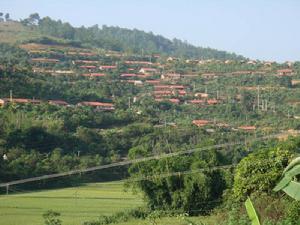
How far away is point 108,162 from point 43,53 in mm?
37674

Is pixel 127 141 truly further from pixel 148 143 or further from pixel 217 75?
pixel 217 75

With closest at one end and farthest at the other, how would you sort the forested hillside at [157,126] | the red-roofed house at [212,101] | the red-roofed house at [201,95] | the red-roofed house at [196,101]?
the forested hillside at [157,126], the red-roofed house at [212,101], the red-roofed house at [196,101], the red-roofed house at [201,95]

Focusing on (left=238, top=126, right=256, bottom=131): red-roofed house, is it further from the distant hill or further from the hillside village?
the distant hill

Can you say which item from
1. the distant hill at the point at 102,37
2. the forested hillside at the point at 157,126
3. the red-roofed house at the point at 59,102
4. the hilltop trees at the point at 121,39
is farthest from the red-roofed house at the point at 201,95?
the hilltop trees at the point at 121,39

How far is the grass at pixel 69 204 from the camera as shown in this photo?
19594 mm

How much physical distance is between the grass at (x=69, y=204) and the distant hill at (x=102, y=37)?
48.7m

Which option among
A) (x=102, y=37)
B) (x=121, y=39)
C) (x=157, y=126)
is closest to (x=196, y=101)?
(x=157, y=126)

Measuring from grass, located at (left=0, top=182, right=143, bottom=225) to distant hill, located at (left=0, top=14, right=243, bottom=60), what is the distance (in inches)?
1919

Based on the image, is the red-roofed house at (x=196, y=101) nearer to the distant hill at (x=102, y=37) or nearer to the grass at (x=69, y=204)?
the grass at (x=69, y=204)

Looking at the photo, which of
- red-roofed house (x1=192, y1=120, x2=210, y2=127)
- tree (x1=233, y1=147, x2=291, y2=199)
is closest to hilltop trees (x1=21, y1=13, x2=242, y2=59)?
red-roofed house (x1=192, y1=120, x2=210, y2=127)

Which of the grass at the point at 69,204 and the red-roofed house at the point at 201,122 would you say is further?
the red-roofed house at the point at 201,122

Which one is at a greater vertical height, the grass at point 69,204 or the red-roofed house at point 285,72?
the red-roofed house at point 285,72

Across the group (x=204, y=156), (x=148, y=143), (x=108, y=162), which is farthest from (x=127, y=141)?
(x=204, y=156)

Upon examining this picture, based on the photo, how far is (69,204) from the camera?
22.8 meters
